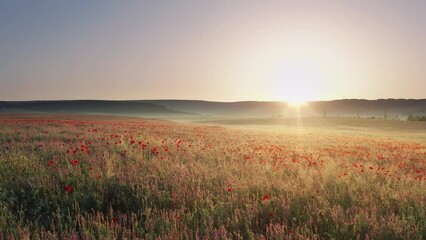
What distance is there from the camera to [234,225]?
4.00m

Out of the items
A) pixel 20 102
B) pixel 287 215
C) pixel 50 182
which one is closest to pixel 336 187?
pixel 287 215

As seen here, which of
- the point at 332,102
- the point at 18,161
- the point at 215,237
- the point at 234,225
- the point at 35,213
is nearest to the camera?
the point at 215,237

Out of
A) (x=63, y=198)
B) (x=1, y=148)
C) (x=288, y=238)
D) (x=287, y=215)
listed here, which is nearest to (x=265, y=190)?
(x=287, y=215)

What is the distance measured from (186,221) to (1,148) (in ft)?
26.7

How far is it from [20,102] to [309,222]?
191687 millimetres

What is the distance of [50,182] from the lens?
5.68 meters

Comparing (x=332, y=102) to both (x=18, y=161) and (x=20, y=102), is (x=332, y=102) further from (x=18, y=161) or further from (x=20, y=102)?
(x=18, y=161)

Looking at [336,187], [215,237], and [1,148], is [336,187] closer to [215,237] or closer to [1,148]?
Answer: [215,237]

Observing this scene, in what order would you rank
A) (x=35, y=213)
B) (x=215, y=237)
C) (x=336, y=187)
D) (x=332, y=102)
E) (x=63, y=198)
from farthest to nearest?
1. (x=332, y=102)
2. (x=336, y=187)
3. (x=63, y=198)
4. (x=35, y=213)
5. (x=215, y=237)

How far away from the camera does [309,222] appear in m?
4.23

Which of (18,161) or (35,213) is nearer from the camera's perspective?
(35,213)

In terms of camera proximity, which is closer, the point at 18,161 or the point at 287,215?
the point at 287,215

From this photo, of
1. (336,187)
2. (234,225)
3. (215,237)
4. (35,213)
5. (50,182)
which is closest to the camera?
(215,237)

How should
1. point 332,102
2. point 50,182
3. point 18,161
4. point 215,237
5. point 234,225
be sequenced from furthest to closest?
point 332,102 → point 18,161 → point 50,182 → point 234,225 → point 215,237
